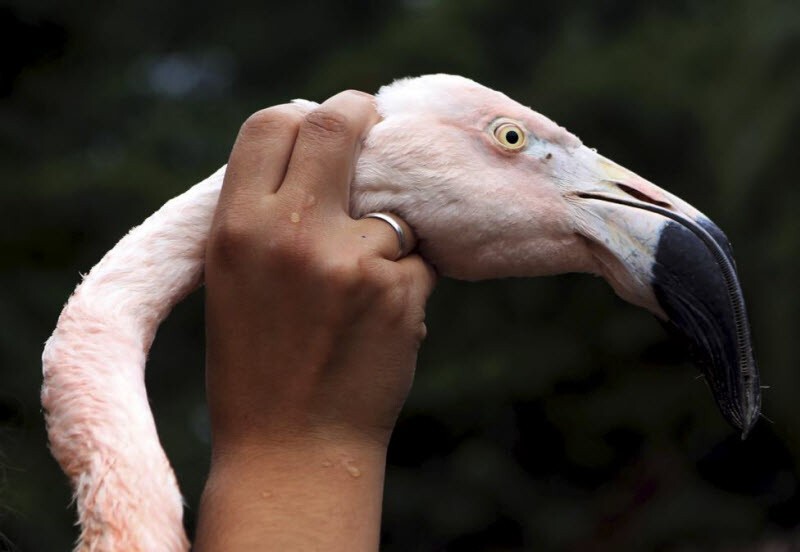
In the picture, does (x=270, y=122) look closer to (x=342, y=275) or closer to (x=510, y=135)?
(x=342, y=275)

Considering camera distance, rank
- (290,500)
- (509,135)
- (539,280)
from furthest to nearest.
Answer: (539,280) → (509,135) → (290,500)

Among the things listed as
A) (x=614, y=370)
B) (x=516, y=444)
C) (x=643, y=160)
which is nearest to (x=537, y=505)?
(x=516, y=444)

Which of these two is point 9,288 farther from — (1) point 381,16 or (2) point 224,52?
(1) point 381,16

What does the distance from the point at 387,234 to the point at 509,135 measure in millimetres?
288

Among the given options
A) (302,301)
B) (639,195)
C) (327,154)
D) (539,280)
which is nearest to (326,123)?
(327,154)

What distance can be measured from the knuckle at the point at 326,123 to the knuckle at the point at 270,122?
28 millimetres

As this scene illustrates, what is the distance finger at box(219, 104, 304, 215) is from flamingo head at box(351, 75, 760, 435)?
14 cm

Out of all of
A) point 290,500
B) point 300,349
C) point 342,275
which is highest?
point 342,275

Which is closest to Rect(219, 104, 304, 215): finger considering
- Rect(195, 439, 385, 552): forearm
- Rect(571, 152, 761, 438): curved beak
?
Rect(195, 439, 385, 552): forearm

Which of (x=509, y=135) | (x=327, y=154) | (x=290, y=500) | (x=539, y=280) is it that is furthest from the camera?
(x=539, y=280)

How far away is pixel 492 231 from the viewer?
194 cm

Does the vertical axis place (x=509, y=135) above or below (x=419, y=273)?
above

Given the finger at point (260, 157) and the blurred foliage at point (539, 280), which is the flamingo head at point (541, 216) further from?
the blurred foliage at point (539, 280)

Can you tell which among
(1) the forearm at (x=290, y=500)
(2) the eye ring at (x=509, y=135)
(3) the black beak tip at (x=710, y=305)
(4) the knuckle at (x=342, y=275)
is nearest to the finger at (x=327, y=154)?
(4) the knuckle at (x=342, y=275)
